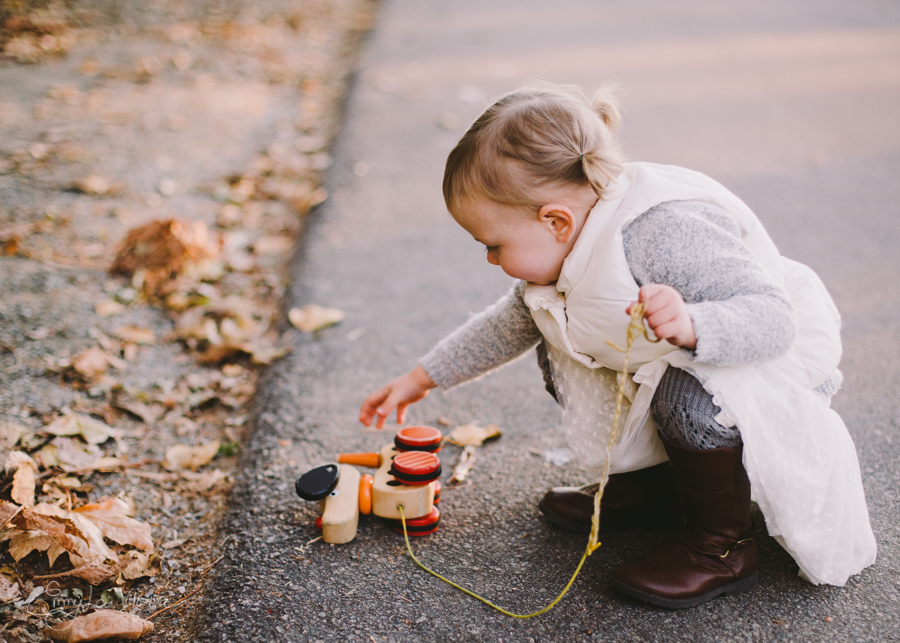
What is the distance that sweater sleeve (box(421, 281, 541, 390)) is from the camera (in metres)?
1.65

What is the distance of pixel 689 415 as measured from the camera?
1.31m

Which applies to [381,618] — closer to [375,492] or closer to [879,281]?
[375,492]

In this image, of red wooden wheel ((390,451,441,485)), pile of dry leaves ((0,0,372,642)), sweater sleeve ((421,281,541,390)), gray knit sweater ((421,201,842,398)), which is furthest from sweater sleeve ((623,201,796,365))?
pile of dry leaves ((0,0,372,642))

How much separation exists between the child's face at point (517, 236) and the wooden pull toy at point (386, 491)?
49 cm

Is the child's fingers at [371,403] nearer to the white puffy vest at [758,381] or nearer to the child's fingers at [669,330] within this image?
the white puffy vest at [758,381]

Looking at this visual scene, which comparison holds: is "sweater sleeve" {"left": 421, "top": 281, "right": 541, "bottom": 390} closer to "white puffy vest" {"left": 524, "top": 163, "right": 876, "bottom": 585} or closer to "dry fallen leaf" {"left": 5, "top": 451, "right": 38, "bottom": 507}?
"white puffy vest" {"left": 524, "top": 163, "right": 876, "bottom": 585}

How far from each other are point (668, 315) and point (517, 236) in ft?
1.19

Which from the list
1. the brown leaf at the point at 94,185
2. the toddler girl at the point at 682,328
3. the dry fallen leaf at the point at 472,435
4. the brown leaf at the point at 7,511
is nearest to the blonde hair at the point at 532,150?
the toddler girl at the point at 682,328

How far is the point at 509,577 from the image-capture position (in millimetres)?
1479

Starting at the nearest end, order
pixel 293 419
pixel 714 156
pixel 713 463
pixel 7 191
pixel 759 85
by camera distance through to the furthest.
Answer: pixel 713 463 < pixel 293 419 < pixel 7 191 < pixel 714 156 < pixel 759 85

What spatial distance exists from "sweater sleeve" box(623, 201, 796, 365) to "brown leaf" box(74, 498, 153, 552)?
120 centimetres

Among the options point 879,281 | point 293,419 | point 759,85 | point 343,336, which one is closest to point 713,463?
point 293,419

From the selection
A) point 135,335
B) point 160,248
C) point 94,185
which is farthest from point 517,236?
point 94,185

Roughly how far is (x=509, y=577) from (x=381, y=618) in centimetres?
28
